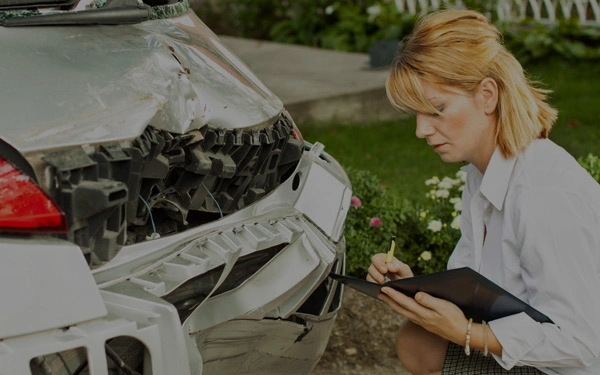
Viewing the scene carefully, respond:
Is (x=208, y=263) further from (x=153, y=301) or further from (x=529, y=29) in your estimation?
(x=529, y=29)

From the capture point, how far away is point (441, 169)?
223 inches

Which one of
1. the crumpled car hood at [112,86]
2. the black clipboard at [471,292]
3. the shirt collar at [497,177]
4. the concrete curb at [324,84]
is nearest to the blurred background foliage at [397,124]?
the concrete curb at [324,84]

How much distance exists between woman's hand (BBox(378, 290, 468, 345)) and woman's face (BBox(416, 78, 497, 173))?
38 cm

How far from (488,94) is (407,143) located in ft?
13.0

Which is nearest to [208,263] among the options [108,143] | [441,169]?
[108,143]

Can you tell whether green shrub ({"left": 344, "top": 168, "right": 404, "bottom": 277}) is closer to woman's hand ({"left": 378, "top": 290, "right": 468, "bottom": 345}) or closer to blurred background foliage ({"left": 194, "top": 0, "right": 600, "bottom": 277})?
blurred background foliage ({"left": 194, "top": 0, "right": 600, "bottom": 277})

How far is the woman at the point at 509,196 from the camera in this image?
2.19 meters

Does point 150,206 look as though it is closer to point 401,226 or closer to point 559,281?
point 559,281

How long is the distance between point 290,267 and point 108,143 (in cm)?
67

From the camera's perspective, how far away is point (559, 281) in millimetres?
2180

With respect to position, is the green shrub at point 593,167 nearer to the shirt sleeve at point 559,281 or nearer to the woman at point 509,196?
the woman at point 509,196

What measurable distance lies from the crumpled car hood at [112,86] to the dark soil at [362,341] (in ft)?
4.18

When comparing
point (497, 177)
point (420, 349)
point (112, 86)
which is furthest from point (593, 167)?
point (112, 86)

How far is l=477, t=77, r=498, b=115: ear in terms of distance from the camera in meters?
2.28
